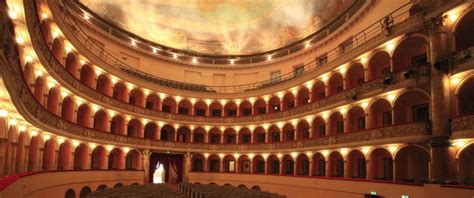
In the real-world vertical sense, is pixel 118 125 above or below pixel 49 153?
above

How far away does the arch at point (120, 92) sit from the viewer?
35500mm

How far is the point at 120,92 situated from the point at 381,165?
2584cm

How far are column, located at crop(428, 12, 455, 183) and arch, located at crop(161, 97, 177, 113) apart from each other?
95.8 feet

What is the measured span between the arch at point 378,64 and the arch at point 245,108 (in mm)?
18823

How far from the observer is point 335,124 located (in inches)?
1235

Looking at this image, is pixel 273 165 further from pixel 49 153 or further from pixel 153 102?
pixel 49 153

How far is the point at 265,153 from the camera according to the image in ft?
124

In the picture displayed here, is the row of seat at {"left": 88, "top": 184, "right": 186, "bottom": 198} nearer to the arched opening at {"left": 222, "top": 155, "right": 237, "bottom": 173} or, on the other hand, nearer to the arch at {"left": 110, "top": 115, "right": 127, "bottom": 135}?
the arch at {"left": 110, "top": 115, "right": 127, "bottom": 135}

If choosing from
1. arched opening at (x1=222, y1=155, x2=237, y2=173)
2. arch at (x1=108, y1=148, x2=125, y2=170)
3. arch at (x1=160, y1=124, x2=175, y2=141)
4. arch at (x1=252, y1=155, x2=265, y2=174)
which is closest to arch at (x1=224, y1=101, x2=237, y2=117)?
arched opening at (x1=222, y1=155, x2=237, y2=173)

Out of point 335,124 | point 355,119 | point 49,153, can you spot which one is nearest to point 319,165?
point 335,124

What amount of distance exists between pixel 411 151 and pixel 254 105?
70.5 feet

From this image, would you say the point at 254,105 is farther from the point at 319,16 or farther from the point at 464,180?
the point at 464,180

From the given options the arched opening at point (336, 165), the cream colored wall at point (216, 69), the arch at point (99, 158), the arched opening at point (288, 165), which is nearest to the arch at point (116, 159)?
the arch at point (99, 158)

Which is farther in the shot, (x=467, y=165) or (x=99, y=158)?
(x=99, y=158)
